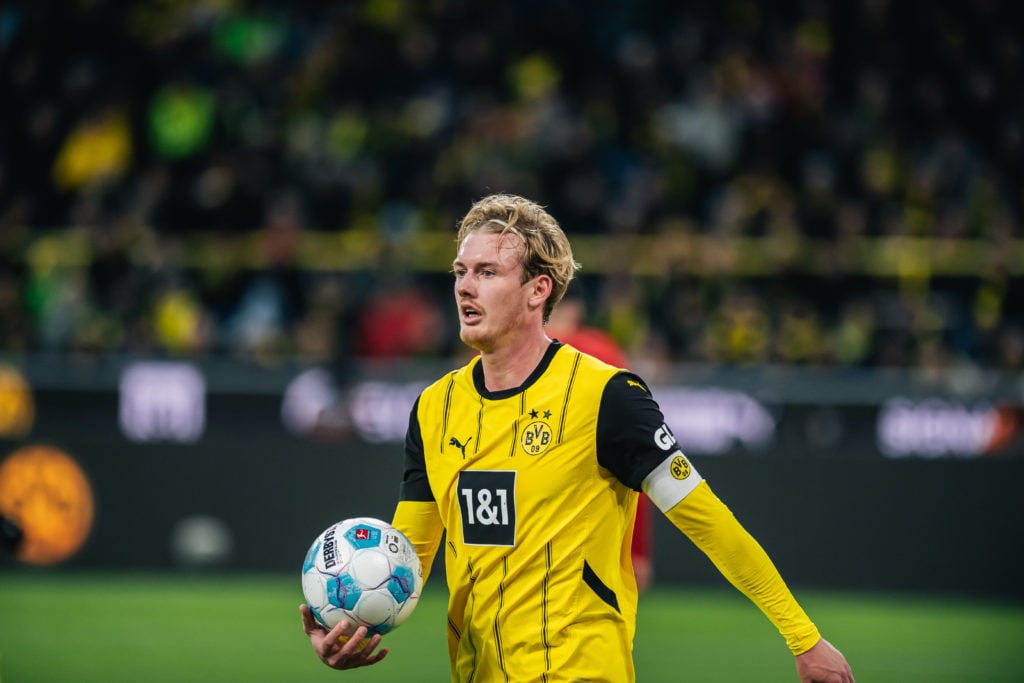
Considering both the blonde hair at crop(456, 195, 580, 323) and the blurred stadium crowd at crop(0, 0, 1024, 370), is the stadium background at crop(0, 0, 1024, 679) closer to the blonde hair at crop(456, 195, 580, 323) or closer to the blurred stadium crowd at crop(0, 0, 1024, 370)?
the blurred stadium crowd at crop(0, 0, 1024, 370)

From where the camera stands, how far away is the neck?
14.7 feet

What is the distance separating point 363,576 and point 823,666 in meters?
1.35

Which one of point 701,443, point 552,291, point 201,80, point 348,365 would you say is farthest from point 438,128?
point 552,291

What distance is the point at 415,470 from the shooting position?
4.64 metres

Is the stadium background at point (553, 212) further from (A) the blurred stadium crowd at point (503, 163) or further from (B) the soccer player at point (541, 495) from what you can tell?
(B) the soccer player at point (541, 495)

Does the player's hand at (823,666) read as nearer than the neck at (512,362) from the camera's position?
Yes

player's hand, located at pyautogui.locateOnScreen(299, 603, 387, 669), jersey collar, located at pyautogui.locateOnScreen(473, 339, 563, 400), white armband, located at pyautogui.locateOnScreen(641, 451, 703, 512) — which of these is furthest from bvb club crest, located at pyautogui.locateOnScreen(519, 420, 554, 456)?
player's hand, located at pyautogui.locateOnScreen(299, 603, 387, 669)

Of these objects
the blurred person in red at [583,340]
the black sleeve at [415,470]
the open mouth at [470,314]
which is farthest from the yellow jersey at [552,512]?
the blurred person in red at [583,340]

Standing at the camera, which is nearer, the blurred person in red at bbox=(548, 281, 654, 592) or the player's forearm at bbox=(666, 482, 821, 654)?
the player's forearm at bbox=(666, 482, 821, 654)

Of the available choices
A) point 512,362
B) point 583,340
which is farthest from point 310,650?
point 512,362

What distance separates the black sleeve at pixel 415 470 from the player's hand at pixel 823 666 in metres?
1.29

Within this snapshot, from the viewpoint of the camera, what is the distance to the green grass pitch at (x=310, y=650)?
923cm

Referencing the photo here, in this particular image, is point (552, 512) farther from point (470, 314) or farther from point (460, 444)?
point (470, 314)

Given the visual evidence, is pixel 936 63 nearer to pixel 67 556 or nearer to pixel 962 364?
pixel 962 364
